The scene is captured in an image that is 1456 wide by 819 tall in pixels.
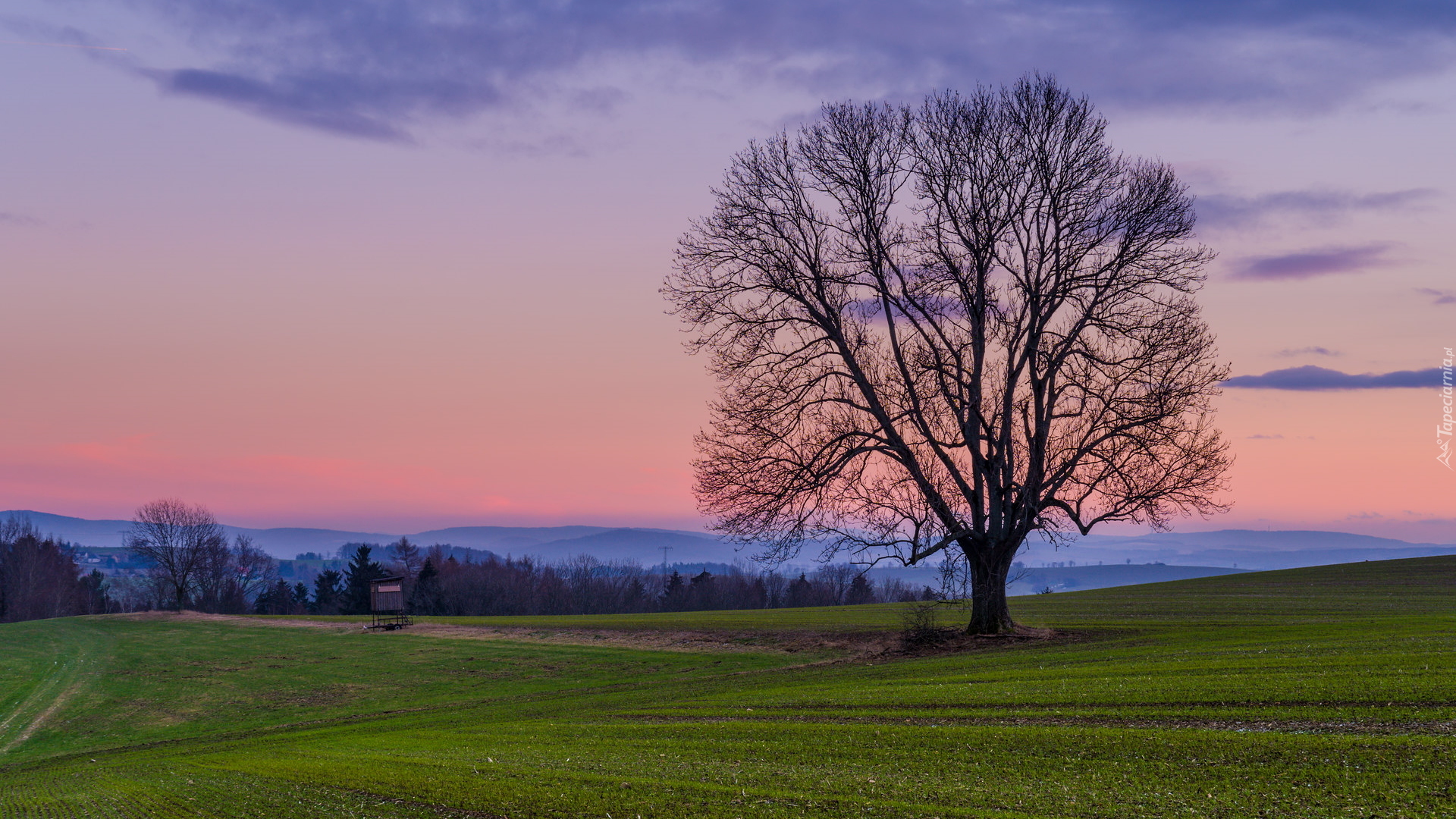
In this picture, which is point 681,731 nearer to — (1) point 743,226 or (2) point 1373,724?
(2) point 1373,724

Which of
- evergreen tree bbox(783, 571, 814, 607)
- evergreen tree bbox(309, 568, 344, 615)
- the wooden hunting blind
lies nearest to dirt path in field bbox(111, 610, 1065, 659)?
Result: the wooden hunting blind

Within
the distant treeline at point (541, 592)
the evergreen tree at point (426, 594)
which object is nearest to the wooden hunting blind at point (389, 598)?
the evergreen tree at point (426, 594)

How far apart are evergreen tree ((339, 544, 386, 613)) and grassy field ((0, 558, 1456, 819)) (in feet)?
212

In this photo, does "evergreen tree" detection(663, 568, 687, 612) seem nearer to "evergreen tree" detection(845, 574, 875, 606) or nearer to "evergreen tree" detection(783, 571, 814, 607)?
"evergreen tree" detection(783, 571, 814, 607)

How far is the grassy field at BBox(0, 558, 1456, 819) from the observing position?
11016 millimetres

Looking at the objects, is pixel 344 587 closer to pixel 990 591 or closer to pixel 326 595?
Answer: pixel 326 595

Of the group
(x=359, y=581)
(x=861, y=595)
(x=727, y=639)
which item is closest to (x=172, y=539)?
(x=359, y=581)

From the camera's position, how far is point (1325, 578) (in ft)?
224

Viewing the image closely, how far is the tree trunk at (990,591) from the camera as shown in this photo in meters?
32.6

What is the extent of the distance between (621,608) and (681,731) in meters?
120

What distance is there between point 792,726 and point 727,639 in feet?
92.7

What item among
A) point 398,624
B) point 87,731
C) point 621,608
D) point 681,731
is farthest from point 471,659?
point 621,608

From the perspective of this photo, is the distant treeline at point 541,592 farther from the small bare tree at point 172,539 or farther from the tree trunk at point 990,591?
the tree trunk at point 990,591

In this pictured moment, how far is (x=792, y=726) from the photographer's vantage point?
17.0 m
